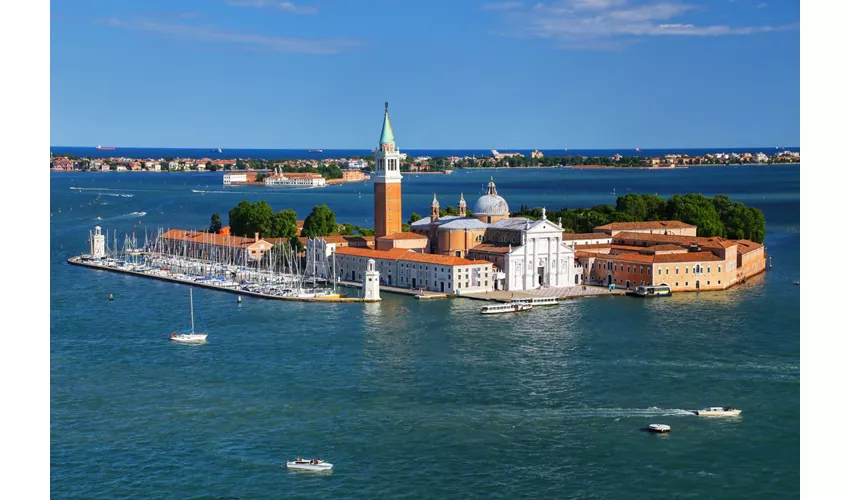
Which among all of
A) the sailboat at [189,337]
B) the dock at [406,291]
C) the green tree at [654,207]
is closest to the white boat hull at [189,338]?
the sailboat at [189,337]

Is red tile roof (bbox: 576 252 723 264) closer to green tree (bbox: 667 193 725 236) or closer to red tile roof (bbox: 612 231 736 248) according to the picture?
red tile roof (bbox: 612 231 736 248)

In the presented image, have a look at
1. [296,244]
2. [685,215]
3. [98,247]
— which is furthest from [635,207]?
[98,247]

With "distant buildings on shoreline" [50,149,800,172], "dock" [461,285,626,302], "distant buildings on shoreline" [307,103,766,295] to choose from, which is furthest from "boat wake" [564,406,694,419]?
"distant buildings on shoreline" [50,149,800,172]

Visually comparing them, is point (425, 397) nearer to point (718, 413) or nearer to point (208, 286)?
point (718, 413)

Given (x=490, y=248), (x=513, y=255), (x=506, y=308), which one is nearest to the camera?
(x=506, y=308)

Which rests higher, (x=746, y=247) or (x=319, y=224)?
(x=319, y=224)

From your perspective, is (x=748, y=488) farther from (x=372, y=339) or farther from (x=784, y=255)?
(x=784, y=255)

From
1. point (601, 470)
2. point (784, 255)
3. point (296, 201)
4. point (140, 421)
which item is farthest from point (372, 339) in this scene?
point (296, 201)
